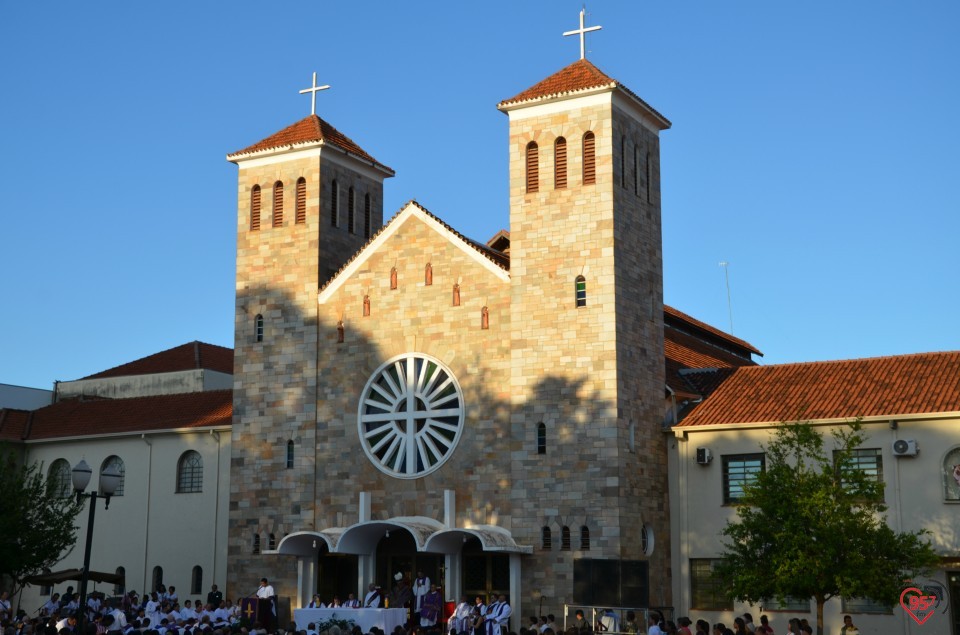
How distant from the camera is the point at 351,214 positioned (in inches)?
1703

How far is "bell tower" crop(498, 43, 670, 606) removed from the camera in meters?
34.9

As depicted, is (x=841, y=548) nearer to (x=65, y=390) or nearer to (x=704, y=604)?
(x=704, y=604)

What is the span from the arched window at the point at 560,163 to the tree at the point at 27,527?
57.1ft

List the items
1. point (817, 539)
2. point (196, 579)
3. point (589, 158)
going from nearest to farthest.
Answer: point (817, 539) → point (589, 158) → point (196, 579)

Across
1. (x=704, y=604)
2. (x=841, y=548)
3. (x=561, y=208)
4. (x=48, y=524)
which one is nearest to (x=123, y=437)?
(x=48, y=524)

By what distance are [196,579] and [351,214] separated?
13434 mm

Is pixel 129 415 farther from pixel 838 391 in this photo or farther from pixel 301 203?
pixel 838 391

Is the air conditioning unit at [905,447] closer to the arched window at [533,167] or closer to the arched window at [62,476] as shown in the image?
the arched window at [533,167]

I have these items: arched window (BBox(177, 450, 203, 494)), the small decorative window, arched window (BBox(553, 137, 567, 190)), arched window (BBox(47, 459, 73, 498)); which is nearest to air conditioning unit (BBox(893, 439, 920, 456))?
the small decorative window

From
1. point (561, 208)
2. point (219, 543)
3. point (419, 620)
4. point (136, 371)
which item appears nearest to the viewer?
point (419, 620)

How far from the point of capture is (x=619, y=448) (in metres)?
34.8

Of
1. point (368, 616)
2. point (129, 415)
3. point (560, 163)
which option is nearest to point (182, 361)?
point (129, 415)

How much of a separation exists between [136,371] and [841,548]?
38519mm

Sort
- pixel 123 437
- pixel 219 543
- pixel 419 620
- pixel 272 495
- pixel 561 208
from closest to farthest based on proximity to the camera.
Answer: pixel 419 620 < pixel 561 208 < pixel 272 495 < pixel 219 543 < pixel 123 437
